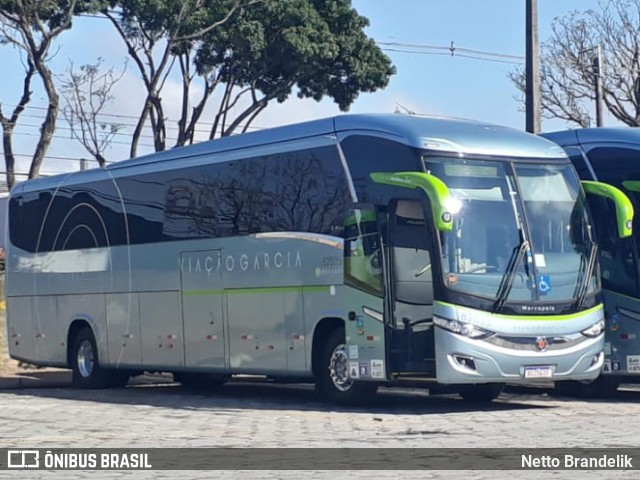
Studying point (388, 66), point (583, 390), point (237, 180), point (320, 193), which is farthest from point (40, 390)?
point (388, 66)

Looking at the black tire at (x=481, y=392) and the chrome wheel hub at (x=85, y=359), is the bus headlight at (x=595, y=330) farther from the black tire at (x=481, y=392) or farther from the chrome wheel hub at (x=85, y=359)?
the chrome wheel hub at (x=85, y=359)

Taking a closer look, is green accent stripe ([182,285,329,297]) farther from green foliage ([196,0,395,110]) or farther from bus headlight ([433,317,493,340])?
green foliage ([196,0,395,110])

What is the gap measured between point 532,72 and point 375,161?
29.2 ft

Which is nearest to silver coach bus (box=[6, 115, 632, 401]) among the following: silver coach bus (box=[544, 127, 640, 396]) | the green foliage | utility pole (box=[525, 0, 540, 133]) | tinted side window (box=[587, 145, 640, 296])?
tinted side window (box=[587, 145, 640, 296])

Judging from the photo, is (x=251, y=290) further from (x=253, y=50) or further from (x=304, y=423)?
(x=253, y=50)

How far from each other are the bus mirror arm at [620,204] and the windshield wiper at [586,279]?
595 mm

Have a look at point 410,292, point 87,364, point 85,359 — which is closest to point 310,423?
point 410,292

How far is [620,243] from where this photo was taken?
18.5 meters

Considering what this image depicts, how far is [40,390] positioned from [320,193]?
814 cm

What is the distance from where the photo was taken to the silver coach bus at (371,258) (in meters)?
16.2

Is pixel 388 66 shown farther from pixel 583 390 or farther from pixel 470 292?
pixel 470 292

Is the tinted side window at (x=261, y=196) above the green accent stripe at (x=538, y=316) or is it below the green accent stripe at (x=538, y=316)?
above

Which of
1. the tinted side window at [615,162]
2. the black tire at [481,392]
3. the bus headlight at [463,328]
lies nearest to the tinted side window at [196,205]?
the bus headlight at [463,328]

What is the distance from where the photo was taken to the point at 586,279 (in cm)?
1692
